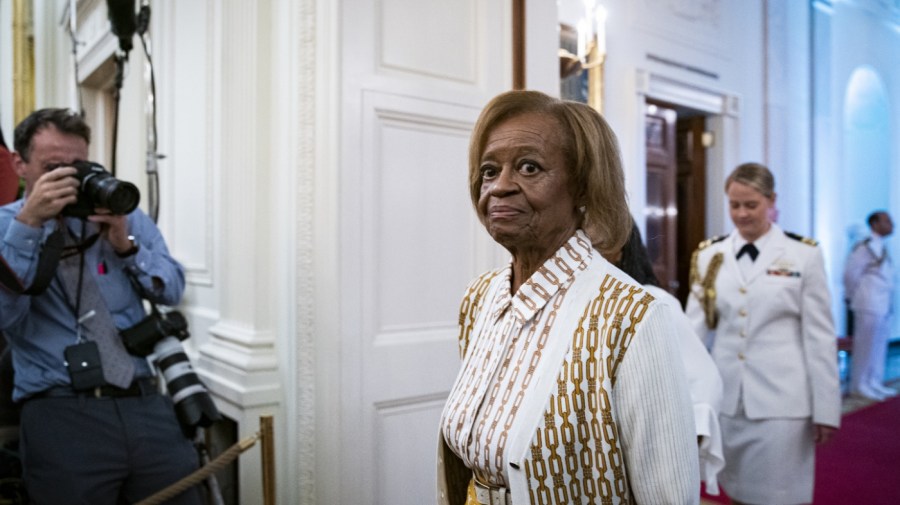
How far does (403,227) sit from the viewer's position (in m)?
2.15

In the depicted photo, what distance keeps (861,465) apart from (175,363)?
12.3ft

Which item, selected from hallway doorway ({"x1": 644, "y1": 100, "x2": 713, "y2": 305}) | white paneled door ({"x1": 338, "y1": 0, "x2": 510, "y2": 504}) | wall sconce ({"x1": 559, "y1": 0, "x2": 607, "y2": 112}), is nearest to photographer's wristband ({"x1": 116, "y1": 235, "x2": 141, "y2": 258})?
white paneled door ({"x1": 338, "y1": 0, "x2": 510, "y2": 504})

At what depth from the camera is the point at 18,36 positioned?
10.6 ft

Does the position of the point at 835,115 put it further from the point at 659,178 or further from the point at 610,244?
the point at 610,244

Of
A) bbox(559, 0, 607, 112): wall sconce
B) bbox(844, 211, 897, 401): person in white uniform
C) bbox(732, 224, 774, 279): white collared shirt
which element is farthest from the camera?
bbox(844, 211, 897, 401): person in white uniform

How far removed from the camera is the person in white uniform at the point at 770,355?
2.11 m

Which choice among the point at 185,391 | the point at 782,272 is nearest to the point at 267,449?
the point at 185,391

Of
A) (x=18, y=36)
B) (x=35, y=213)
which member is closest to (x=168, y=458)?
(x=35, y=213)

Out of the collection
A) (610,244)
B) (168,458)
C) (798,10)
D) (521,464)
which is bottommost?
(168,458)

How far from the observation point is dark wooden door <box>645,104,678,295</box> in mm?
4609

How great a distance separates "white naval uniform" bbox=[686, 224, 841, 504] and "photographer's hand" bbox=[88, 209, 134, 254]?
1933 millimetres

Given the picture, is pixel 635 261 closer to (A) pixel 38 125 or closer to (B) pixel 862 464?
(A) pixel 38 125

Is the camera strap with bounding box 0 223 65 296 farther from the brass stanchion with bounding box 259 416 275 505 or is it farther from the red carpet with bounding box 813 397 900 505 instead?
the red carpet with bounding box 813 397 900 505

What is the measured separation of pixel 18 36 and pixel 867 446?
5315 millimetres
